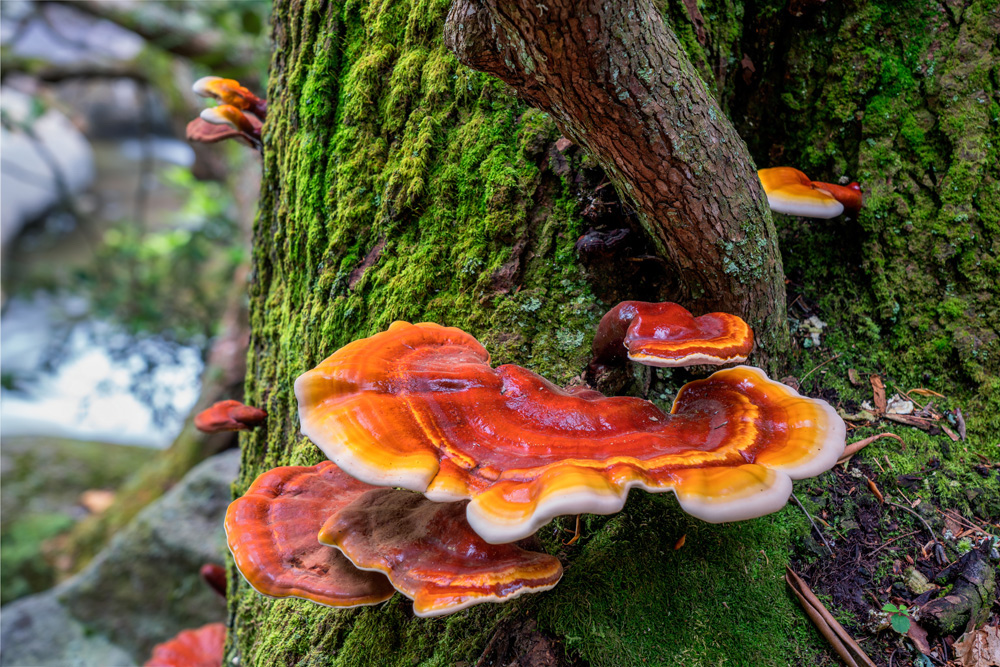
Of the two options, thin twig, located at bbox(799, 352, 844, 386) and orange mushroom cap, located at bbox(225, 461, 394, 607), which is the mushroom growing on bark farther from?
thin twig, located at bbox(799, 352, 844, 386)

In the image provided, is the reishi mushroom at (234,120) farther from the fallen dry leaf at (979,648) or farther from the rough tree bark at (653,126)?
the fallen dry leaf at (979,648)

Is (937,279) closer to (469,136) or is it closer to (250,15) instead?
(469,136)

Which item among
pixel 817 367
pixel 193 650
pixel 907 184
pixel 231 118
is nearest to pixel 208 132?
pixel 231 118

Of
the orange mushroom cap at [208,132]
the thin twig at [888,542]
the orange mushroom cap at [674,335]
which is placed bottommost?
the thin twig at [888,542]

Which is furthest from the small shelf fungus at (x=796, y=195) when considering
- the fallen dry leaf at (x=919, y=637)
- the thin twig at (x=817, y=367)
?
the fallen dry leaf at (x=919, y=637)

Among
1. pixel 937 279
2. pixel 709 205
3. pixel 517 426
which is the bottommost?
pixel 517 426

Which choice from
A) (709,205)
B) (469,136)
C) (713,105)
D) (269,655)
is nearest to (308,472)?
(269,655)
